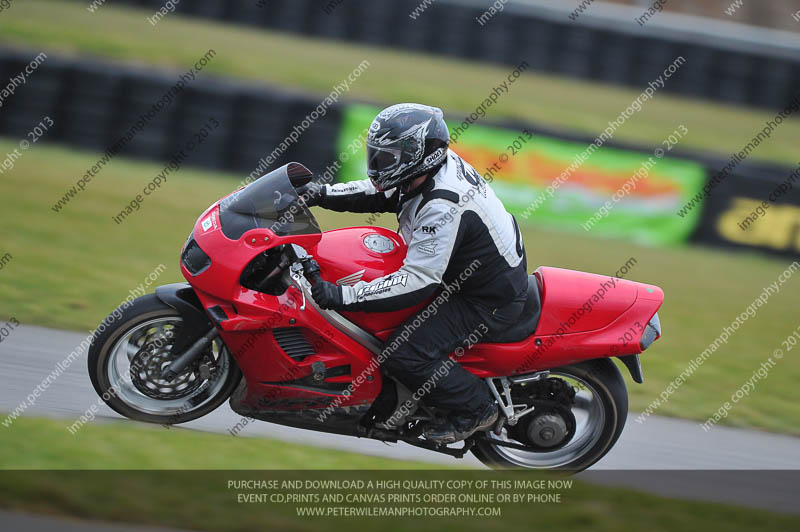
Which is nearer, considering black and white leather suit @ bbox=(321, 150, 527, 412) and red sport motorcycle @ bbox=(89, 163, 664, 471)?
black and white leather suit @ bbox=(321, 150, 527, 412)

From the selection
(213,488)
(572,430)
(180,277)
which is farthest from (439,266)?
(180,277)

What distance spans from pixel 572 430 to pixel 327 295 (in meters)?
1.80

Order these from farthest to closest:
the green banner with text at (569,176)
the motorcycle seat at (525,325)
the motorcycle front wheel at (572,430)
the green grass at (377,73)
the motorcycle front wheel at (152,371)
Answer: the green grass at (377,73) → the green banner with text at (569,176) → the motorcycle front wheel at (572,430) → the motorcycle seat at (525,325) → the motorcycle front wheel at (152,371)

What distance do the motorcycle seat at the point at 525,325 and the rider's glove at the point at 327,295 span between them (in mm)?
932

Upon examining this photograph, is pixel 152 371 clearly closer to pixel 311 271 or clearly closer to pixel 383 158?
pixel 311 271

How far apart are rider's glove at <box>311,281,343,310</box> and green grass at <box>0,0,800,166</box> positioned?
10.7 meters

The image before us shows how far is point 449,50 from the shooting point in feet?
64.6

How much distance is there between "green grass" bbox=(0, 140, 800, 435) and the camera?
22.5ft

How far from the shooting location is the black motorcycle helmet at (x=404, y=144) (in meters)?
4.36

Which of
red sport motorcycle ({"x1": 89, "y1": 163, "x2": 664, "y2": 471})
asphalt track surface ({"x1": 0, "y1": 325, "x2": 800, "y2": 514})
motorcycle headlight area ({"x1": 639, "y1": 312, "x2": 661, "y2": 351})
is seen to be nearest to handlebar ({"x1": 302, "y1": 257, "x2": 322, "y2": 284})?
red sport motorcycle ({"x1": 89, "y1": 163, "x2": 664, "y2": 471})

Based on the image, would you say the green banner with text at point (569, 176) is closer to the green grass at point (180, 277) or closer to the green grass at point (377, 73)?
the green grass at point (180, 277)

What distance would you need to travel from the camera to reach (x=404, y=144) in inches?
171

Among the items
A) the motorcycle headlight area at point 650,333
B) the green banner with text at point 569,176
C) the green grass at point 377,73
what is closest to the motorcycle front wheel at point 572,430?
the motorcycle headlight area at point 650,333

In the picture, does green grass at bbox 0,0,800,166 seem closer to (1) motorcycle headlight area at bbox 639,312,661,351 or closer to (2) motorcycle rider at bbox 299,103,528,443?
(1) motorcycle headlight area at bbox 639,312,661,351
